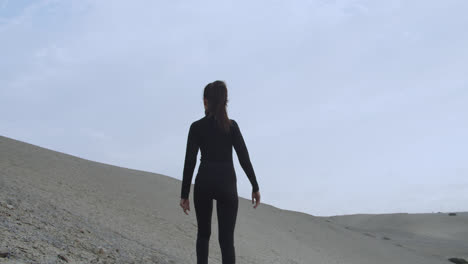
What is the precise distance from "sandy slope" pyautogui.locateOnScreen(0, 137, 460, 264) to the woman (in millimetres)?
1338

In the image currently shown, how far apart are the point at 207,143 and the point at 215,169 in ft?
0.90

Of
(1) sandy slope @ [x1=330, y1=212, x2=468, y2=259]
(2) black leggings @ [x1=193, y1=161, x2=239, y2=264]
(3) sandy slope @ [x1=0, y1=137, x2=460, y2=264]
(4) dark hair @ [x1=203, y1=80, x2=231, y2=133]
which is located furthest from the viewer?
(1) sandy slope @ [x1=330, y1=212, x2=468, y2=259]

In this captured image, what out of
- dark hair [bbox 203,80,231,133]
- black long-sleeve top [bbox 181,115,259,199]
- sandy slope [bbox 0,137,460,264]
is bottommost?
sandy slope [bbox 0,137,460,264]

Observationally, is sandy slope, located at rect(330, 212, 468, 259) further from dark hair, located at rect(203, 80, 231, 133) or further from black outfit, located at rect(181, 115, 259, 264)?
dark hair, located at rect(203, 80, 231, 133)

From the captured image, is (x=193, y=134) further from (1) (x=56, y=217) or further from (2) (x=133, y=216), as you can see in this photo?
(2) (x=133, y=216)

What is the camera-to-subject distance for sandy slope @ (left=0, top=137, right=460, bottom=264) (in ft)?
18.9

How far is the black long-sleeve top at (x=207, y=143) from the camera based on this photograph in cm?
486

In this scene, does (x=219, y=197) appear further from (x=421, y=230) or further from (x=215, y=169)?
(x=421, y=230)

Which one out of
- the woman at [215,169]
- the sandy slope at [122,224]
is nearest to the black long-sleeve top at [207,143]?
the woman at [215,169]

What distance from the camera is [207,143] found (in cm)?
487

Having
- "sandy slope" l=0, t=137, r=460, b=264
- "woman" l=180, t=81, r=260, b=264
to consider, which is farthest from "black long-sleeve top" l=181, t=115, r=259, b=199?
"sandy slope" l=0, t=137, r=460, b=264

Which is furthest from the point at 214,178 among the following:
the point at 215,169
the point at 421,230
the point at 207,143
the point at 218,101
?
the point at 421,230

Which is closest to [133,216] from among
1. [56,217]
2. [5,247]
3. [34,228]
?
[56,217]

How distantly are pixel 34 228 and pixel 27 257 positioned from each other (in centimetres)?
133
